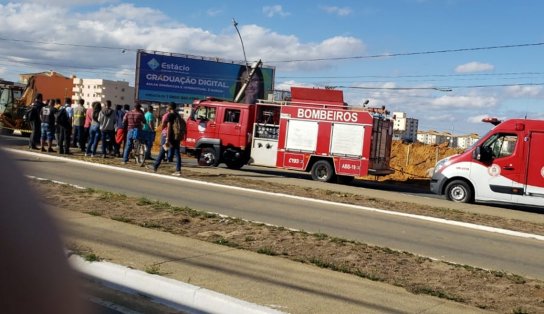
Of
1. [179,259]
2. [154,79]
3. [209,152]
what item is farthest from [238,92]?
[179,259]

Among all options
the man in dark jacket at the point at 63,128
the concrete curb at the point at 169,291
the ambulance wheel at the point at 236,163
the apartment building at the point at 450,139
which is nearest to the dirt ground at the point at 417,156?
the apartment building at the point at 450,139

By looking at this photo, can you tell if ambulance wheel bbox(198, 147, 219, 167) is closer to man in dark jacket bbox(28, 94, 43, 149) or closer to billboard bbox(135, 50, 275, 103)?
man in dark jacket bbox(28, 94, 43, 149)

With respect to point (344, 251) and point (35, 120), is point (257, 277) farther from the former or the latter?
point (35, 120)

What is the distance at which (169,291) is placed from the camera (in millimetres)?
5582

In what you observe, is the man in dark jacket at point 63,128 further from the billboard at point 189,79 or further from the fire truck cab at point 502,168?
the billboard at point 189,79

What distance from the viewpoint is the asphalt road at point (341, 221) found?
8859mm

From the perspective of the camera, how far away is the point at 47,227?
110 cm

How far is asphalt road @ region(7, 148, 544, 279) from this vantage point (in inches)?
349

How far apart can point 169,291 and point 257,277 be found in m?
1.07

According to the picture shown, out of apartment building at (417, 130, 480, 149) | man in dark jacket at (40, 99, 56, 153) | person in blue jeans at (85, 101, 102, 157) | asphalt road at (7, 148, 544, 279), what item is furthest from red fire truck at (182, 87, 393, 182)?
apartment building at (417, 130, 480, 149)

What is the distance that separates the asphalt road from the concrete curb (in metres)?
1.75

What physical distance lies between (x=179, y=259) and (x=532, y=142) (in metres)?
12.4

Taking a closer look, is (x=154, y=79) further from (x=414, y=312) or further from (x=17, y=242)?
(x=17, y=242)

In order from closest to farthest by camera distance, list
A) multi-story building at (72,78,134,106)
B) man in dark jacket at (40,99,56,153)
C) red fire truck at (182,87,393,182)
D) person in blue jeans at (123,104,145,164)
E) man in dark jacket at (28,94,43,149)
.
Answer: person in blue jeans at (123,104,145,164), man in dark jacket at (40,99,56,153), man in dark jacket at (28,94,43,149), red fire truck at (182,87,393,182), multi-story building at (72,78,134,106)
